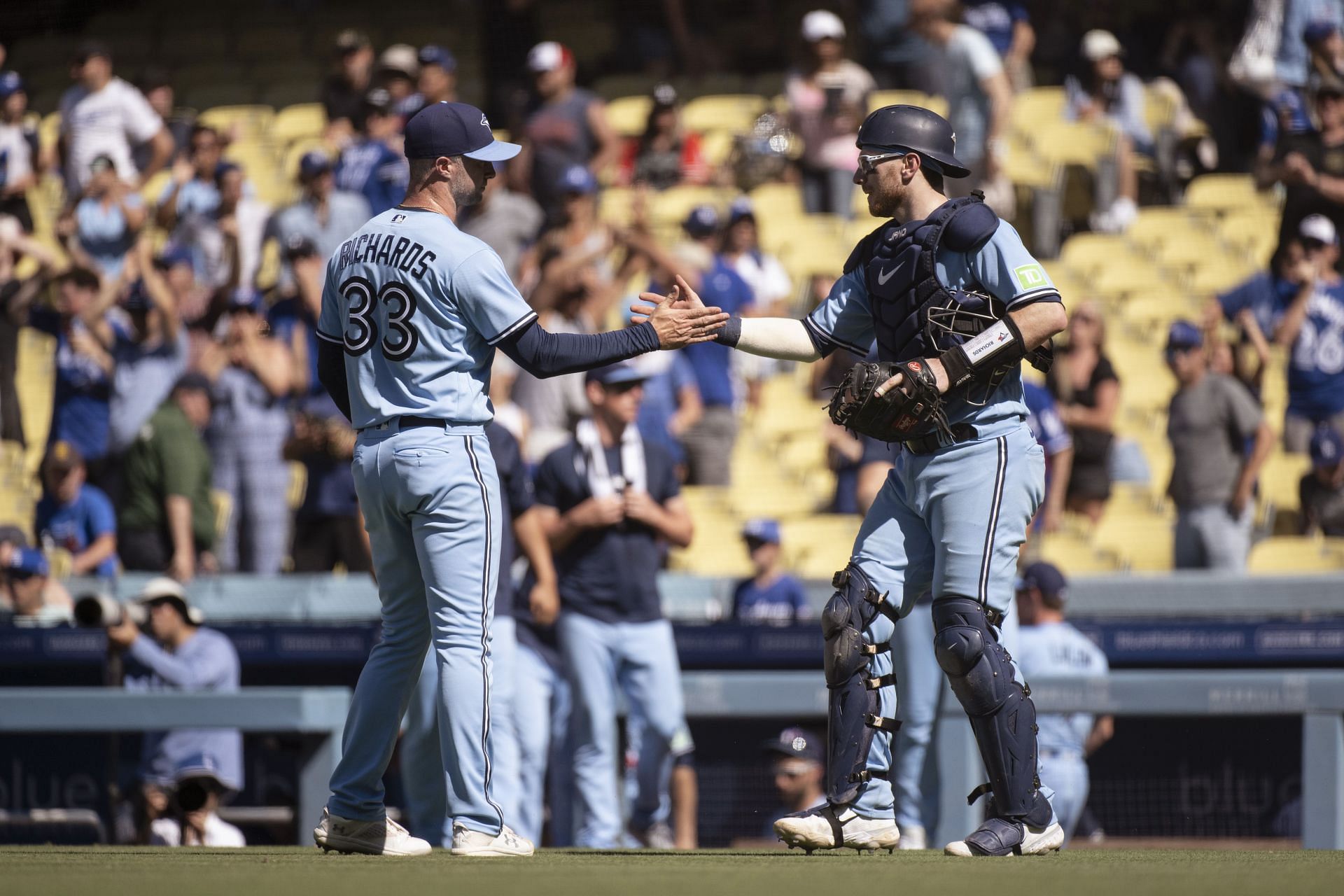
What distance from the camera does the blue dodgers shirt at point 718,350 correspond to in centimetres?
1108

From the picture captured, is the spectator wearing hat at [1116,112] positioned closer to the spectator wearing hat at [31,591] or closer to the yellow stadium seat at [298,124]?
the yellow stadium seat at [298,124]

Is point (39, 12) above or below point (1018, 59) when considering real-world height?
above

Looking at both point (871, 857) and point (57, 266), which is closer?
point (871, 857)

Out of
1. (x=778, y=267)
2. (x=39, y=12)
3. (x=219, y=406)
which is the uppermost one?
(x=39, y=12)

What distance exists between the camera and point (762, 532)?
903cm

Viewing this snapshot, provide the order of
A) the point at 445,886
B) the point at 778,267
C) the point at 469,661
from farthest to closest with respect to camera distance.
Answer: the point at 778,267
the point at 469,661
the point at 445,886

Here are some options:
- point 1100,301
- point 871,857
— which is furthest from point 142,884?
point 1100,301

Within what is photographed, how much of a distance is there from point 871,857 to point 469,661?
3.98 ft

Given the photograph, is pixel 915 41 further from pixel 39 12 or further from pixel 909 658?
pixel 39 12

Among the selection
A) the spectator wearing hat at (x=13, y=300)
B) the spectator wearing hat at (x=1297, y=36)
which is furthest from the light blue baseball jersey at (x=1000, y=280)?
the spectator wearing hat at (x=13, y=300)

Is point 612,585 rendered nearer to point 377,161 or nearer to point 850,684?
point 850,684

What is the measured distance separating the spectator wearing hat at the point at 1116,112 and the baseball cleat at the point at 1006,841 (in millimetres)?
8282

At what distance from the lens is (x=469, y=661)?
5242 millimetres

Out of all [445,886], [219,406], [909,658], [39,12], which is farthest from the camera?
[39,12]
